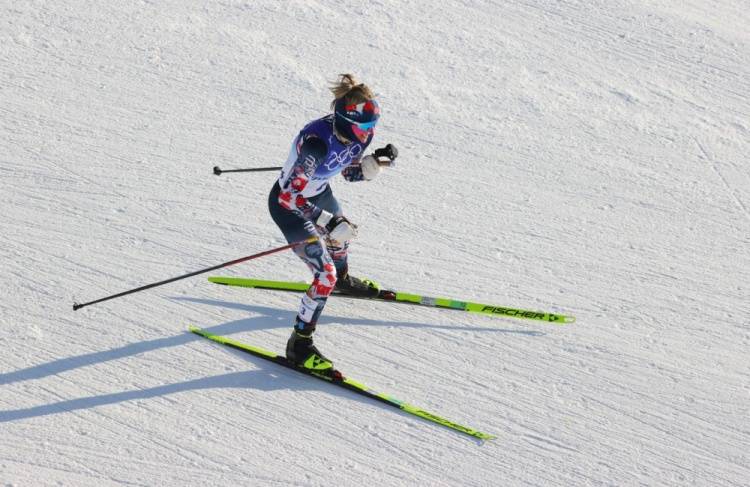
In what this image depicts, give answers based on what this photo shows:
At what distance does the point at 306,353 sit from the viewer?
575cm

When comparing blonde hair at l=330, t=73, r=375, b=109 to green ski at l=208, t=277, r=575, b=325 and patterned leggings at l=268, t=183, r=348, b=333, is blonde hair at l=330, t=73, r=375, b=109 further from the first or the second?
green ski at l=208, t=277, r=575, b=325

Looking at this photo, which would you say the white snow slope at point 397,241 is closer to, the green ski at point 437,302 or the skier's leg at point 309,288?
the green ski at point 437,302

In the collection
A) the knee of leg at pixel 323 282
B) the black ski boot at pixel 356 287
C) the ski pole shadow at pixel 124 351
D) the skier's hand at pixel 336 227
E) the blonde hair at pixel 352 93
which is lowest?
the ski pole shadow at pixel 124 351

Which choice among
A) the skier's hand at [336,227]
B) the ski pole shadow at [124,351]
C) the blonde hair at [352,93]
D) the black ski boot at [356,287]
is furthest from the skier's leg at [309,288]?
the blonde hair at [352,93]

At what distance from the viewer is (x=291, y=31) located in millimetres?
9938

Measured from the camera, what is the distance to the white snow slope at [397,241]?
212 inches

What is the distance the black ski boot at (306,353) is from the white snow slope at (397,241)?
0.46 ft

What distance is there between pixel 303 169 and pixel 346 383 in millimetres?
1517

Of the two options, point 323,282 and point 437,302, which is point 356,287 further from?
point 323,282

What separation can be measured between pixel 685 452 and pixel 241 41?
22.1ft

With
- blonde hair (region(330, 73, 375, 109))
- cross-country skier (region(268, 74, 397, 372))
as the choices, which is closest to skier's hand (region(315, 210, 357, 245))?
cross-country skier (region(268, 74, 397, 372))

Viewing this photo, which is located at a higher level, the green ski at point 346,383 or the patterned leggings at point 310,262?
the patterned leggings at point 310,262

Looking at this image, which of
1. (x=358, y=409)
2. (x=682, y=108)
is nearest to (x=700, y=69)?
(x=682, y=108)

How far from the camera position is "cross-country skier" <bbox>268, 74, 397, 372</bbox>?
5469 mm
